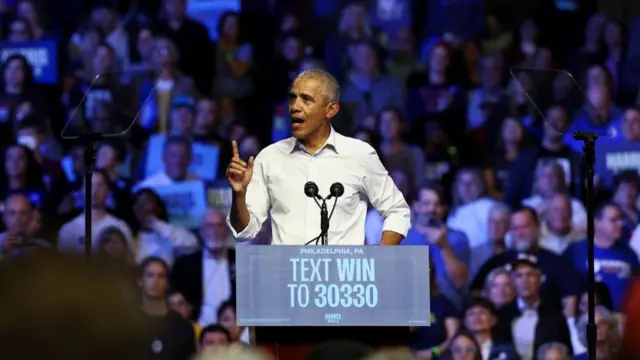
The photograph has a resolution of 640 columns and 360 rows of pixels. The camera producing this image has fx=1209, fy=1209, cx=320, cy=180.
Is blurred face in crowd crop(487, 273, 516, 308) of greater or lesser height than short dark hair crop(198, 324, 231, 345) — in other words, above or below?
above

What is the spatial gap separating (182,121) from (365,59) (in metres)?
1.26

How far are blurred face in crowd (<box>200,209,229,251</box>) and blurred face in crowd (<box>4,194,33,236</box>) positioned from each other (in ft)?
3.45

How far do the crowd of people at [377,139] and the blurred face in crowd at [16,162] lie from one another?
1 cm

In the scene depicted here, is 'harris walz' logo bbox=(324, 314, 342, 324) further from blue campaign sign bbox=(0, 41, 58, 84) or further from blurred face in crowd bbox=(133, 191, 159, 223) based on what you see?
blue campaign sign bbox=(0, 41, 58, 84)

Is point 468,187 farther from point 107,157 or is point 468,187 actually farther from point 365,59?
point 107,157

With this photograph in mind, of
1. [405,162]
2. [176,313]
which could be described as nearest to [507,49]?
[405,162]

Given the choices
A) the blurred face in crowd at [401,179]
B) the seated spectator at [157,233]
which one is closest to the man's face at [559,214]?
the blurred face in crowd at [401,179]

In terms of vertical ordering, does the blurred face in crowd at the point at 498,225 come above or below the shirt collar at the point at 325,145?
below

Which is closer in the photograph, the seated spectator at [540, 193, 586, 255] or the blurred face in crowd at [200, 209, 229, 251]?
the seated spectator at [540, 193, 586, 255]

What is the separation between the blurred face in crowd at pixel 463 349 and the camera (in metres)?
6.65

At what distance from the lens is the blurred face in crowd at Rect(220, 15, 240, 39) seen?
26.7ft

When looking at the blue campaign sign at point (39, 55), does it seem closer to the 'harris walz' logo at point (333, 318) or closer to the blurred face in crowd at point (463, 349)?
the blurred face in crowd at point (463, 349)

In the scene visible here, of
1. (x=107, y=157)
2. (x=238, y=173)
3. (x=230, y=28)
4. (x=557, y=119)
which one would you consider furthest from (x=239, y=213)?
(x=230, y=28)

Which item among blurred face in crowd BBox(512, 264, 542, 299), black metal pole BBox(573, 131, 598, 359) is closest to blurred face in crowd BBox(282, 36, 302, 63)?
blurred face in crowd BBox(512, 264, 542, 299)
